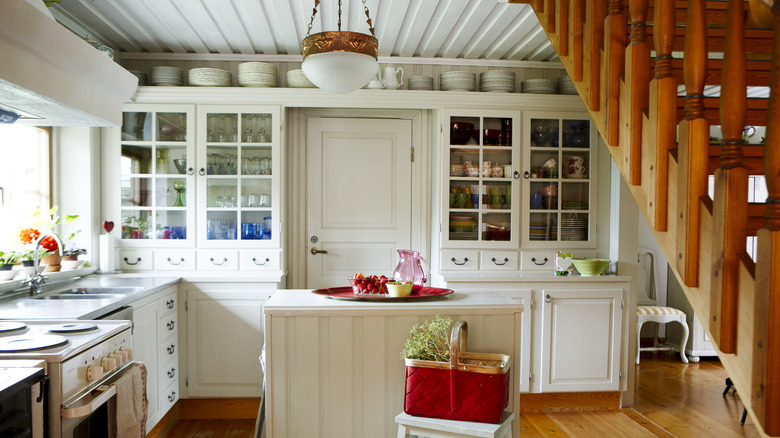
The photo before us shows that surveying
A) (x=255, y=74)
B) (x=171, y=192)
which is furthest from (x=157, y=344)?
(x=255, y=74)

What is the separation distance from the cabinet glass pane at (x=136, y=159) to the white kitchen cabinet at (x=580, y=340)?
2889mm

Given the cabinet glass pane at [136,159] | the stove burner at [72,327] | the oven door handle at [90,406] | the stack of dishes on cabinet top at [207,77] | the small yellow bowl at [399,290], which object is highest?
the stack of dishes on cabinet top at [207,77]

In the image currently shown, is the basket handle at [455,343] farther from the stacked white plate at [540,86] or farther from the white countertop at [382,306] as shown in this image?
the stacked white plate at [540,86]

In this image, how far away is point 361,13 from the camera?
3225 millimetres

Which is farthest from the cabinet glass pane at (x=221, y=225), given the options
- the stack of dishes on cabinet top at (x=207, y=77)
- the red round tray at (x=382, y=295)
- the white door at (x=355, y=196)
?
the red round tray at (x=382, y=295)

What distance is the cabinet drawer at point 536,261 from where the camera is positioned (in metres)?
3.92

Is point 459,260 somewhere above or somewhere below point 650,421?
above

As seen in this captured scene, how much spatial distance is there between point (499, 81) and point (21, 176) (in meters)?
3.17

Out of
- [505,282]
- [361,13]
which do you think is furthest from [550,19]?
[505,282]

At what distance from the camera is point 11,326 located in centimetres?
199

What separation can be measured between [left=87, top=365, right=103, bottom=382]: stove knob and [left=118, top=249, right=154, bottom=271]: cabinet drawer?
190cm

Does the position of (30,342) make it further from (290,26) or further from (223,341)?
(290,26)

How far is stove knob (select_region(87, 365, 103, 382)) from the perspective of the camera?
6.00 feet

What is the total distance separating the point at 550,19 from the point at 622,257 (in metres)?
2.29
